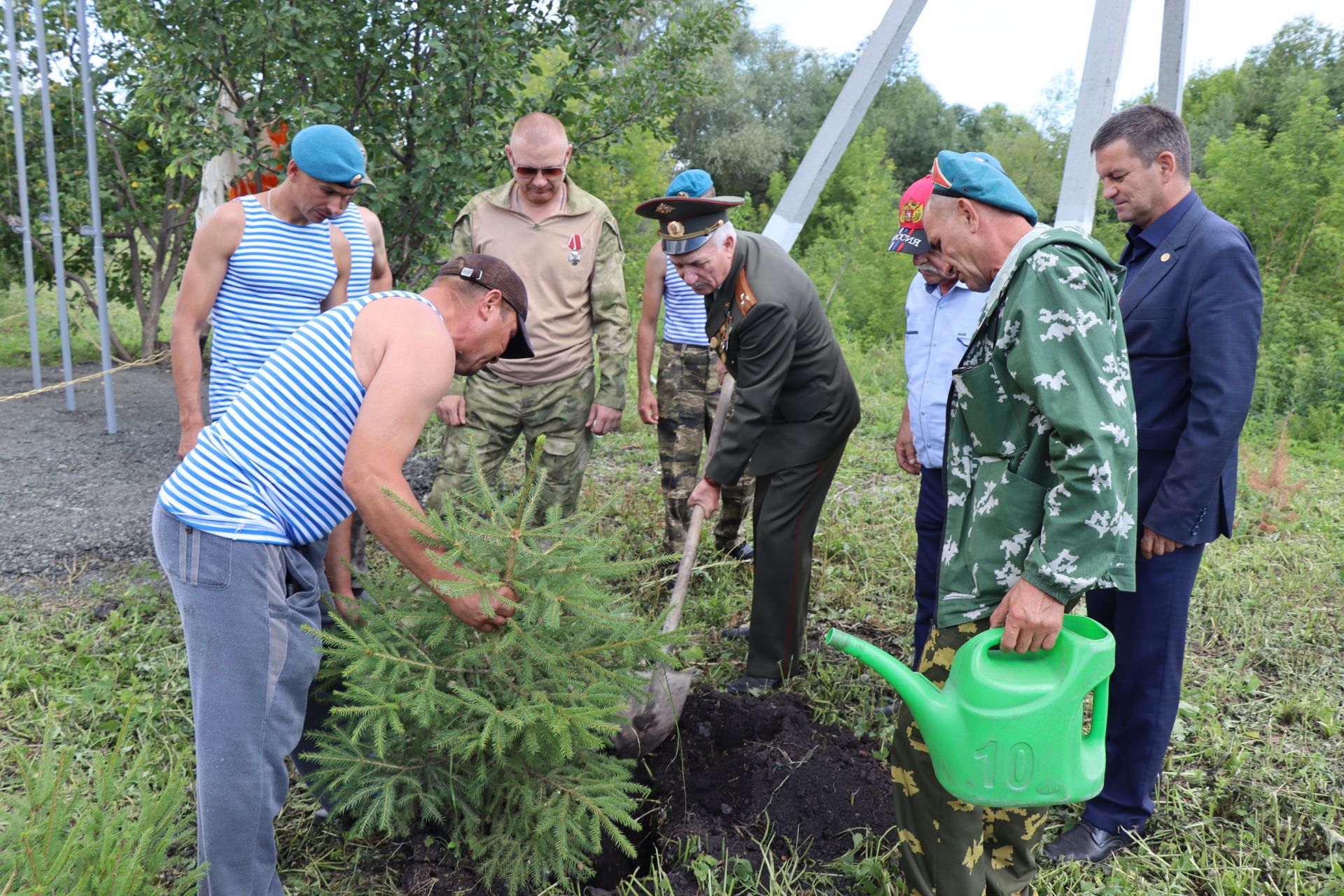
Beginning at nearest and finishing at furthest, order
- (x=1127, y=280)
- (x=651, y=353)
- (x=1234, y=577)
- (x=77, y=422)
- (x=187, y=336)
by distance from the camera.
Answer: (x=1127, y=280)
(x=187, y=336)
(x=1234, y=577)
(x=651, y=353)
(x=77, y=422)

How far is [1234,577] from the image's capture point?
477 cm

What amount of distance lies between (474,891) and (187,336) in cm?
221

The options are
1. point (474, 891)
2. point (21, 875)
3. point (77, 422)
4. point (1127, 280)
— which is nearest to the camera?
point (21, 875)

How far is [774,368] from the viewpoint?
331 centimetres

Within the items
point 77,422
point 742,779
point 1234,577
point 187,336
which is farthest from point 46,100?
point 1234,577

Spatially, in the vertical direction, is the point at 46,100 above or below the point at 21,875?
above

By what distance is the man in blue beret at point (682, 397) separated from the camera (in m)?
4.77

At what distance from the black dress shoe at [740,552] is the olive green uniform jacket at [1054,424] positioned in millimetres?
2901

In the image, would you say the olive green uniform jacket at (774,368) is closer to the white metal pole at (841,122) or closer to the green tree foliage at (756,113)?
the white metal pole at (841,122)

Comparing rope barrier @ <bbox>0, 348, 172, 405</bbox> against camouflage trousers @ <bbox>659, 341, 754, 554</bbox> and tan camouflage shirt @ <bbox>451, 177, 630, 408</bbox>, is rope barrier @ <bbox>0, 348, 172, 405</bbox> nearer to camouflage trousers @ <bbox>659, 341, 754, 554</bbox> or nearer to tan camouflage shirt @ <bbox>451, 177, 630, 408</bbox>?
tan camouflage shirt @ <bbox>451, 177, 630, 408</bbox>

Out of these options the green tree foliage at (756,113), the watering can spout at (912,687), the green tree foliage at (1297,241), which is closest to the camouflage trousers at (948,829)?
the watering can spout at (912,687)

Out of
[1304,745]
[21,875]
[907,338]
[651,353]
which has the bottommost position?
[1304,745]

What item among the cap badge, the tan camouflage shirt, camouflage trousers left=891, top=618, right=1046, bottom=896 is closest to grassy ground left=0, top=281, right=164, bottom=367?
the tan camouflage shirt

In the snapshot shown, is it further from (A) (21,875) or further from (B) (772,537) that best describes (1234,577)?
(A) (21,875)
